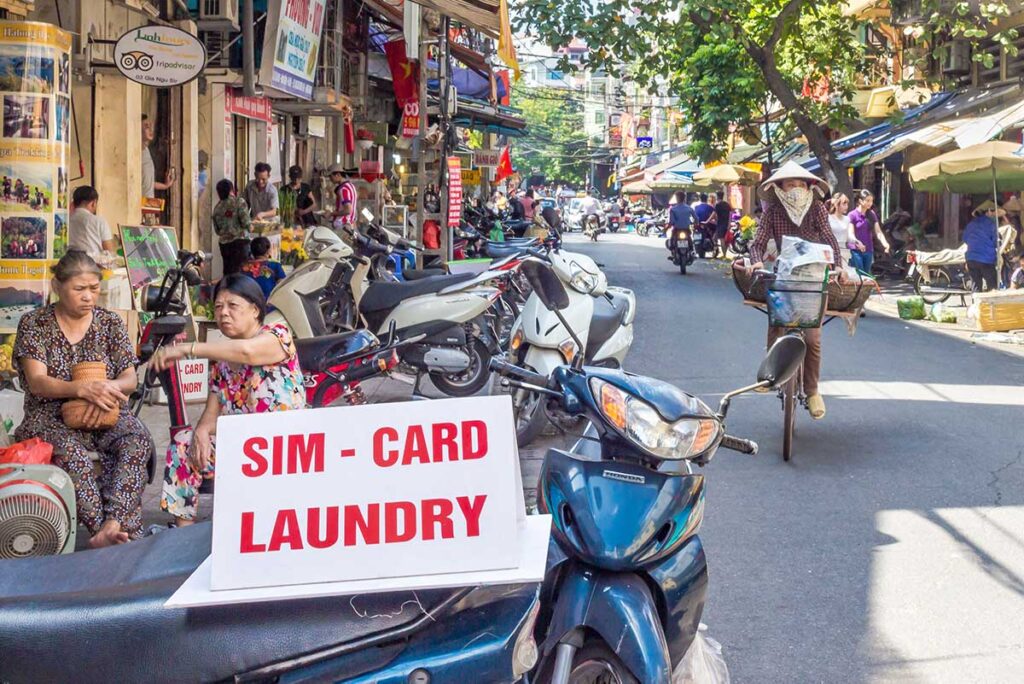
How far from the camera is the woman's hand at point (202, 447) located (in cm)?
566

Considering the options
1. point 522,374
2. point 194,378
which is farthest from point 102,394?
point 194,378

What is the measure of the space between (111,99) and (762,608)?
30.7 ft

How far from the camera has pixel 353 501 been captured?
264 centimetres

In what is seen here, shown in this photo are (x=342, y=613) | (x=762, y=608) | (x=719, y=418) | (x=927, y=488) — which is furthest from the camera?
(x=927, y=488)

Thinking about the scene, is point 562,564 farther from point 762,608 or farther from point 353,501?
point 762,608

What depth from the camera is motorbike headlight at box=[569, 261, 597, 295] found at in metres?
8.95

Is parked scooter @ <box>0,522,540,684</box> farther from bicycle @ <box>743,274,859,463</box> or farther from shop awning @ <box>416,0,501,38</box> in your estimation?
shop awning @ <box>416,0,501,38</box>

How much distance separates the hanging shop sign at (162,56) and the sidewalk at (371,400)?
257 centimetres

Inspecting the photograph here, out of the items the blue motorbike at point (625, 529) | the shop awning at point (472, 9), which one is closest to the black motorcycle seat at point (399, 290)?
the shop awning at point (472, 9)

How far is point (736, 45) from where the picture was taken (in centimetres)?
2775

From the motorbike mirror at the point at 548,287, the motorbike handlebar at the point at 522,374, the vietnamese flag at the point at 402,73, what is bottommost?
the motorbike handlebar at the point at 522,374

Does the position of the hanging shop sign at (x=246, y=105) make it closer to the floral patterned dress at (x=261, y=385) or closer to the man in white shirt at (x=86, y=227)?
the man in white shirt at (x=86, y=227)

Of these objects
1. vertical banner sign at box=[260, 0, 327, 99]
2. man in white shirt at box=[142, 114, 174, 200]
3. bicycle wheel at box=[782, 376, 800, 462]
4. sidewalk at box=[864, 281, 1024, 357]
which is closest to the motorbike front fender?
bicycle wheel at box=[782, 376, 800, 462]

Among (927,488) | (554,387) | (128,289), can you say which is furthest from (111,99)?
(554,387)
